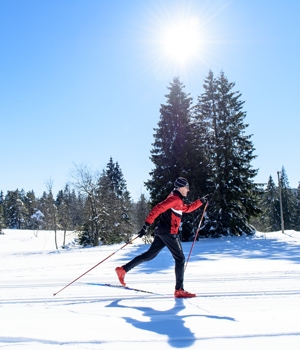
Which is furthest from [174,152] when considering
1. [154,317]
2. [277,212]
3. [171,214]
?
[277,212]

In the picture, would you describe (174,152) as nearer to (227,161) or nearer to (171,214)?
(227,161)

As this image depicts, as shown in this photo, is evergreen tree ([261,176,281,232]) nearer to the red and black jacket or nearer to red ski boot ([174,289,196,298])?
the red and black jacket

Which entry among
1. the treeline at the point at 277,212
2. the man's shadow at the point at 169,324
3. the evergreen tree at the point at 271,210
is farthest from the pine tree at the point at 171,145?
the evergreen tree at the point at 271,210

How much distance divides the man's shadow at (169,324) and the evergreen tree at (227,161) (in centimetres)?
1915

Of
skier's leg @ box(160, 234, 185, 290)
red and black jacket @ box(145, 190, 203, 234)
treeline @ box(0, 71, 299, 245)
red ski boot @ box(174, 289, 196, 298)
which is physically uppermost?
treeline @ box(0, 71, 299, 245)

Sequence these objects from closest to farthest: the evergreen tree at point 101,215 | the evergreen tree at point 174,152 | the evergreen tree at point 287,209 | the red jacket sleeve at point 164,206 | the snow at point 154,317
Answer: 1. the snow at point 154,317
2. the red jacket sleeve at point 164,206
3. the evergreen tree at point 174,152
4. the evergreen tree at point 101,215
5. the evergreen tree at point 287,209

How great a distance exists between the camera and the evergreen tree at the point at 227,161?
72.9 ft

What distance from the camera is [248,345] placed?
7.96ft

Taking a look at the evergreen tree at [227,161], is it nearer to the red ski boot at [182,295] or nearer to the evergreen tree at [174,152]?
the evergreen tree at [174,152]

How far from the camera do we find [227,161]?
2291cm

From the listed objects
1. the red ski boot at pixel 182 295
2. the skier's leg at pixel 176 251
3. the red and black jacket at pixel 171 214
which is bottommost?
the red ski boot at pixel 182 295

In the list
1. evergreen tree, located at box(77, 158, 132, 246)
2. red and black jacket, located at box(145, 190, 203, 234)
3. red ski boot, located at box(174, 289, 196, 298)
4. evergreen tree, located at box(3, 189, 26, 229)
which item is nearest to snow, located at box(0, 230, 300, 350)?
red ski boot, located at box(174, 289, 196, 298)

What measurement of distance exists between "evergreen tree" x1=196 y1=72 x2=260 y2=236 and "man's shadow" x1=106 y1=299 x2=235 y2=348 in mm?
19148

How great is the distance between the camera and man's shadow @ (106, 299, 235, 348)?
261 cm
